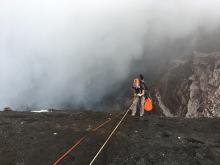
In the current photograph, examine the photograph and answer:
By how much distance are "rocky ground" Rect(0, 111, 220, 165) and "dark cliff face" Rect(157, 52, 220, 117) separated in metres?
49.6

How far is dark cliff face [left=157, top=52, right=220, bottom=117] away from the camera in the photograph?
68.2 metres

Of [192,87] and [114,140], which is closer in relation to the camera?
[114,140]

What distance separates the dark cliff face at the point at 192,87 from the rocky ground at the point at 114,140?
1955 inches

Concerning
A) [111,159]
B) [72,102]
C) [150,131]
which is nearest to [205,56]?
[72,102]

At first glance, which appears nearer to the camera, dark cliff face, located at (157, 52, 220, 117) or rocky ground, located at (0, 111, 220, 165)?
rocky ground, located at (0, 111, 220, 165)

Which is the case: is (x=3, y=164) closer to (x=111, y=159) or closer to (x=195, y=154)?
(x=111, y=159)

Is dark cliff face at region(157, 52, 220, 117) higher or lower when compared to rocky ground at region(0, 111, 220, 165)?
lower

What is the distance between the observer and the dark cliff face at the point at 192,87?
68.2 meters

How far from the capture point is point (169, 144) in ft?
46.6

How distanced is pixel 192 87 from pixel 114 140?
62.9m

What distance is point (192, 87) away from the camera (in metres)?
73.8

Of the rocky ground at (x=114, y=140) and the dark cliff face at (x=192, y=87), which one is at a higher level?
the rocky ground at (x=114, y=140)

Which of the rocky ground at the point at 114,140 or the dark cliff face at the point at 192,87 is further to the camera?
the dark cliff face at the point at 192,87

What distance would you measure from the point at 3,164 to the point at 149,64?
8345cm
